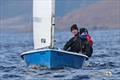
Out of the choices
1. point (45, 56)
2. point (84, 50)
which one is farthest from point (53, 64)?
point (84, 50)

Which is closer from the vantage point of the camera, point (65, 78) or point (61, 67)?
point (65, 78)

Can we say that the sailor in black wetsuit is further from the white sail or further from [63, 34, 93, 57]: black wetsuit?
the white sail

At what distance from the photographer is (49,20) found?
101ft

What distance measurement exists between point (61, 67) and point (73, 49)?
143 centimetres

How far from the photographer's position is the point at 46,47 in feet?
101

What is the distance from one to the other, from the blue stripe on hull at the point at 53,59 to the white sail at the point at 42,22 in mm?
711

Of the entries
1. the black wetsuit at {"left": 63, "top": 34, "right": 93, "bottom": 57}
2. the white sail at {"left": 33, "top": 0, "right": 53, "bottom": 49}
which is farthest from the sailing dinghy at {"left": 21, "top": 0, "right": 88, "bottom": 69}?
the black wetsuit at {"left": 63, "top": 34, "right": 93, "bottom": 57}

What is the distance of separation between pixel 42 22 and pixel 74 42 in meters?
1.72

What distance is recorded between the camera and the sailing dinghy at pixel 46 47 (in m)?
30.0

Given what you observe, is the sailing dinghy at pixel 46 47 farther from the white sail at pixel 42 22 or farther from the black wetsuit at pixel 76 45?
the black wetsuit at pixel 76 45

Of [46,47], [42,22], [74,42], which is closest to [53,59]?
[46,47]

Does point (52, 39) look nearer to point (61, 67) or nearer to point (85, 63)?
point (61, 67)

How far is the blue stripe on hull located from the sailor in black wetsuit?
27.8 inches

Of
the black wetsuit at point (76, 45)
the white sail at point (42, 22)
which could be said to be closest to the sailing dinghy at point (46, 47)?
the white sail at point (42, 22)
